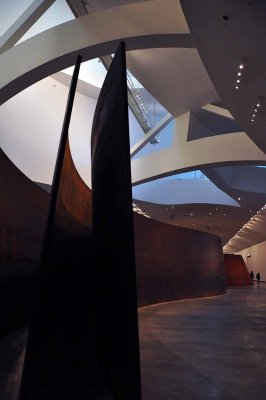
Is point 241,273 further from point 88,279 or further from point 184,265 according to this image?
point 88,279

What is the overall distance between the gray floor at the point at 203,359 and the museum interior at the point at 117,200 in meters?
0.03

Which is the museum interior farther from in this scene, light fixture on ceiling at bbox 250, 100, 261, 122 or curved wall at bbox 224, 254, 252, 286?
curved wall at bbox 224, 254, 252, 286

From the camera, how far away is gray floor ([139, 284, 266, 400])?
335 cm

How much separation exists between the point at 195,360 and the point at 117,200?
266 centimetres

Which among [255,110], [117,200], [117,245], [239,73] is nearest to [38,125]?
[255,110]

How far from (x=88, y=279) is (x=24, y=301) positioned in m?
2.21

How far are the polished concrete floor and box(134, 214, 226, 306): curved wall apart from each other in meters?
3.77

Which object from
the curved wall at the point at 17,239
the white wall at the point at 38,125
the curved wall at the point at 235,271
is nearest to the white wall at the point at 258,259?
the curved wall at the point at 235,271

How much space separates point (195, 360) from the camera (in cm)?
453

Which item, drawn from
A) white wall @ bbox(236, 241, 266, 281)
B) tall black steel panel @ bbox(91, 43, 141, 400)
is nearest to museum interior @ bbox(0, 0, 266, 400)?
tall black steel panel @ bbox(91, 43, 141, 400)

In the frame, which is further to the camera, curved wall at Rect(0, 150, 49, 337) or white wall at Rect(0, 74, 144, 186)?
white wall at Rect(0, 74, 144, 186)

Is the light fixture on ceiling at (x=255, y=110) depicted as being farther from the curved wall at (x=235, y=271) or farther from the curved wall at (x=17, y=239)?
the curved wall at (x=235, y=271)

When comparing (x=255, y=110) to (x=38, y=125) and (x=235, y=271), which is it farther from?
(x=235, y=271)

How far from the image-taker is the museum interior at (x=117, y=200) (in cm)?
325
